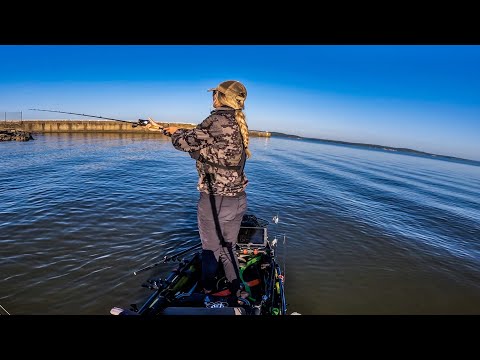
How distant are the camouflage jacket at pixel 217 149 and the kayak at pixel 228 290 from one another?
1.35 metres

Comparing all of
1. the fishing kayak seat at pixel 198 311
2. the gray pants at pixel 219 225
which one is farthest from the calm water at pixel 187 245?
the fishing kayak seat at pixel 198 311

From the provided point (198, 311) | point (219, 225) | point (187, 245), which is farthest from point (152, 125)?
point (187, 245)

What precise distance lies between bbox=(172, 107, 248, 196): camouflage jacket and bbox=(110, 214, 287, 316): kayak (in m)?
1.35

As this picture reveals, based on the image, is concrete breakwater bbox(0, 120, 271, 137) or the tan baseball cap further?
concrete breakwater bbox(0, 120, 271, 137)

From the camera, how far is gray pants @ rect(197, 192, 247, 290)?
4113 mm

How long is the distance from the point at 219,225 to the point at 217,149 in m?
1.29

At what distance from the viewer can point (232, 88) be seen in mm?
3844

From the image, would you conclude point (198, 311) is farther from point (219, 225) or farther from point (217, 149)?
point (217, 149)

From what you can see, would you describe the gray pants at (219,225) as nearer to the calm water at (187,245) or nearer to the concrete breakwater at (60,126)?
the calm water at (187,245)

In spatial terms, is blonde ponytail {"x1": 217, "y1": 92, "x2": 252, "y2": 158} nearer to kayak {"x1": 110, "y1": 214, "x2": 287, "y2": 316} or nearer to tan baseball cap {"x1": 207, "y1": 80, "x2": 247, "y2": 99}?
tan baseball cap {"x1": 207, "y1": 80, "x2": 247, "y2": 99}

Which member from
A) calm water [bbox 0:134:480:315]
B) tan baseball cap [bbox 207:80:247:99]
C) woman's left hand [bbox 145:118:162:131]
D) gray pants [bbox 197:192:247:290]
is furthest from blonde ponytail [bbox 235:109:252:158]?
calm water [bbox 0:134:480:315]
